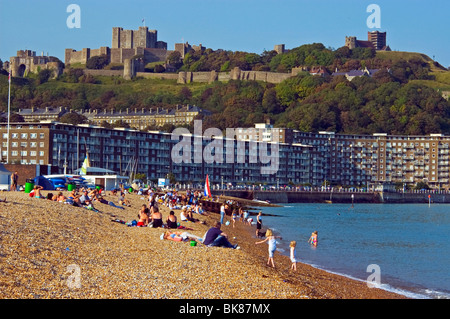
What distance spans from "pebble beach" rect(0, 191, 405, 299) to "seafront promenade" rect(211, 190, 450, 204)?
268 ft

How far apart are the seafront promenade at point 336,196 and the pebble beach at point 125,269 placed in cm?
8182

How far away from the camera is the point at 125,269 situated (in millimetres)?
17344

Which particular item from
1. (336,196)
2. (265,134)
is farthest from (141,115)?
(336,196)

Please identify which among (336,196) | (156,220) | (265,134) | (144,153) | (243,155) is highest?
(265,134)

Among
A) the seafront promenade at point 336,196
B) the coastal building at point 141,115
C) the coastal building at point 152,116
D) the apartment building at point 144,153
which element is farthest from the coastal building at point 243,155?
the coastal building at point 141,115

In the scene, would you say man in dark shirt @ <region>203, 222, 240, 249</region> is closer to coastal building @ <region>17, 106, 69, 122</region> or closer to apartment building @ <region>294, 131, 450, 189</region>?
apartment building @ <region>294, 131, 450, 189</region>

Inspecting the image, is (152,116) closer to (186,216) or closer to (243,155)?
(243,155)

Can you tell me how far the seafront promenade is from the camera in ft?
375

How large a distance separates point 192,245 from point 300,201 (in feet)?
334

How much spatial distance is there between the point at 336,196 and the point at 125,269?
116 metres

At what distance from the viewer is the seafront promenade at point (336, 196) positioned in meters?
114

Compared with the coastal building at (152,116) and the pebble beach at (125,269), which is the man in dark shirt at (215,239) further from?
the coastal building at (152,116)

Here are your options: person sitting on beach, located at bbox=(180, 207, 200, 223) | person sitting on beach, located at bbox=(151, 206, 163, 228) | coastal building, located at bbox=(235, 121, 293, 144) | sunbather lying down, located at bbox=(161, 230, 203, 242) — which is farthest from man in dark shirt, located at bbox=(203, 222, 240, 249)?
coastal building, located at bbox=(235, 121, 293, 144)
